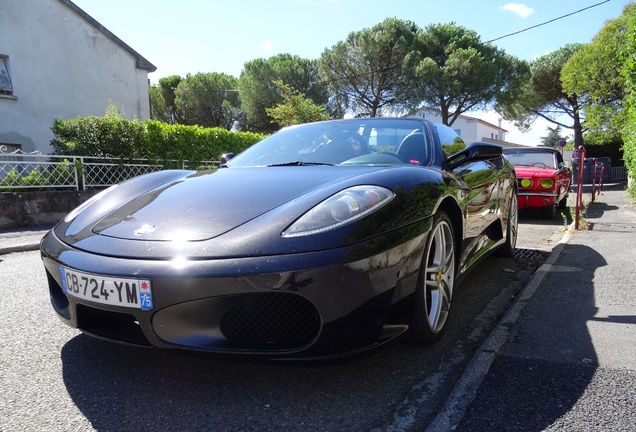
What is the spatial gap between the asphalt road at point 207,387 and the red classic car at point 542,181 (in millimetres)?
5482

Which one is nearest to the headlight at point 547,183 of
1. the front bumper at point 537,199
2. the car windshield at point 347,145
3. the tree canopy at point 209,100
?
the front bumper at point 537,199

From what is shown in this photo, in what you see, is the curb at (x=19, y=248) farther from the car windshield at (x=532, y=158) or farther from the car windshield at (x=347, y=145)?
the car windshield at (x=532, y=158)

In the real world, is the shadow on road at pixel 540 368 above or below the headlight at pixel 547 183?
below

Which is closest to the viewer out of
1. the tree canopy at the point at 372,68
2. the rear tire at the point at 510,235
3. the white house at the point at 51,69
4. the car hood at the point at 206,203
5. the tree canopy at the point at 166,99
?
the car hood at the point at 206,203

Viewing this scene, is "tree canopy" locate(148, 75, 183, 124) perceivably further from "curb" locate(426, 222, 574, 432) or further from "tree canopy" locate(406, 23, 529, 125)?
"curb" locate(426, 222, 574, 432)

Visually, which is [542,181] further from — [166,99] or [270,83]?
[166,99]

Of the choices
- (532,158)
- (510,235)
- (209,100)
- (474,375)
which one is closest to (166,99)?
(209,100)

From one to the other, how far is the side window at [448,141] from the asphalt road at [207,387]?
1.19 meters

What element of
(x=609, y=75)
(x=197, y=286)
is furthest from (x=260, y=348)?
(x=609, y=75)

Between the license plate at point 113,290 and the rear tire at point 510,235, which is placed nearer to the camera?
the license plate at point 113,290

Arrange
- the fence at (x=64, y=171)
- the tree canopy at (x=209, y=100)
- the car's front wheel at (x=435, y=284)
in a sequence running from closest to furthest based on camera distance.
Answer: the car's front wheel at (x=435, y=284) < the fence at (x=64, y=171) < the tree canopy at (x=209, y=100)

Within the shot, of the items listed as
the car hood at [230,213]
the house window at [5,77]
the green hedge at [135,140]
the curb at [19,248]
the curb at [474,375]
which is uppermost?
the house window at [5,77]

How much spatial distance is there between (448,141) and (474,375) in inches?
71.8

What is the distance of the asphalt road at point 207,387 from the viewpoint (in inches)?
63.4
